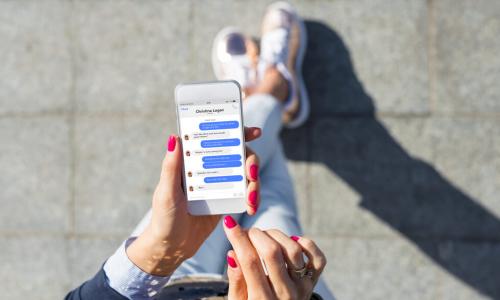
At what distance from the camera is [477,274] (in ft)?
7.74

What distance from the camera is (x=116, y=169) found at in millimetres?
2527

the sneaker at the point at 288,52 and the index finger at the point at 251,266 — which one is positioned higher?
the sneaker at the point at 288,52

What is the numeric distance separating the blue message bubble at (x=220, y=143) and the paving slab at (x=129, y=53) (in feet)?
4.03

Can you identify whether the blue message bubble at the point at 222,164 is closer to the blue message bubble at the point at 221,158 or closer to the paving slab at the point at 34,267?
the blue message bubble at the point at 221,158

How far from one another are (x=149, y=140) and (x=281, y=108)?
2.33ft

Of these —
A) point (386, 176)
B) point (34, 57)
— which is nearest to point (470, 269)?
point (386, 176)

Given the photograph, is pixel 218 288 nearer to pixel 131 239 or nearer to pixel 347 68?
pixel 131 239

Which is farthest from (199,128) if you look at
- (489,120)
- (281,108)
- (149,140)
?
(489,120)

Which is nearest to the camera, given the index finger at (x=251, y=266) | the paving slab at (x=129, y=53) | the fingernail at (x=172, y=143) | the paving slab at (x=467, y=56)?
the index finger at (x=251, y=266)

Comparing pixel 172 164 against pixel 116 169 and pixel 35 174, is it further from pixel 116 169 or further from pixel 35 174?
pixel 35 174

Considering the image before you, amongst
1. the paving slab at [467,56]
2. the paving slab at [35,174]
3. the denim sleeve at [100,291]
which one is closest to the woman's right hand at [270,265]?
the denim sleeve at [100,291]

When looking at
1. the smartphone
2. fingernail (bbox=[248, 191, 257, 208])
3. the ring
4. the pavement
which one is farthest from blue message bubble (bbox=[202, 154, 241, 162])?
the pavement

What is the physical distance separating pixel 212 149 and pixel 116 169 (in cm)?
136

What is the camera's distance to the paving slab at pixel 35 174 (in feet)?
8.43
